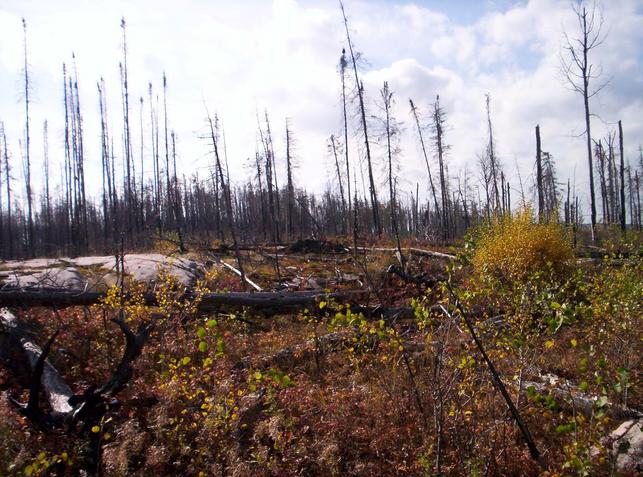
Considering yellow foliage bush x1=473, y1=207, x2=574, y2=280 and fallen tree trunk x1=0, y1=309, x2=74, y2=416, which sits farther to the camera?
yellow foliage bush x1=473, y1=207, x2=574, y2=280

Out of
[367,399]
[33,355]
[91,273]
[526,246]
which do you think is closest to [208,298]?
[33,355]

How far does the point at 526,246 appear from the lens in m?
8.65

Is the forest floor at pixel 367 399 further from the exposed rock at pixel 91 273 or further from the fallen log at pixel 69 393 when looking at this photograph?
the exposed rock at pixel 91 273

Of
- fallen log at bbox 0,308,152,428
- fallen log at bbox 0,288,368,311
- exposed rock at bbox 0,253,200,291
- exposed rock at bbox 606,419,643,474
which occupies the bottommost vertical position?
exposed rock at bbox 606,419,643,474

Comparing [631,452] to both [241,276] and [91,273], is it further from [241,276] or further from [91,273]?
[91,273]

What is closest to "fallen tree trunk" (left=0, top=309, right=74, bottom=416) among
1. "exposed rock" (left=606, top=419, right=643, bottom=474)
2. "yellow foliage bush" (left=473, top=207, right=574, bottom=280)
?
"exposed rock" (left=606, top=419, right=643, bottom=474)

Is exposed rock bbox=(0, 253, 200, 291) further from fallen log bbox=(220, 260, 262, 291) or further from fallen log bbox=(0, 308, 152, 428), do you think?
fallen log bbox=(0, 308, 152, 428)

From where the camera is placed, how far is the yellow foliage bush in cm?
855

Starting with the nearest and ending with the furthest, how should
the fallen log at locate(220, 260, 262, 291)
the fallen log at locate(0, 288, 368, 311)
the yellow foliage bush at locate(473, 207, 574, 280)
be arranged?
1. the fallen log at locate(0, 288, 368, 311)
2. the yellow foliage bush at locate(473, 207, 574, 280)
3. the fallen log at locate(220, 260, 262, 291)

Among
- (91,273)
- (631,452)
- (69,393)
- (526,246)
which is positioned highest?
(526,246)

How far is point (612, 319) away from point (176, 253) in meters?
12.2

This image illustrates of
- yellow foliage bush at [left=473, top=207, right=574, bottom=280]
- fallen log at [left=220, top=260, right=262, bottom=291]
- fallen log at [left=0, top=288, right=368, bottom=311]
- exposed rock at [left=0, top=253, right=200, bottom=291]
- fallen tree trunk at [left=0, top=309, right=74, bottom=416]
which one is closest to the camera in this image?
fallen tree trunk at [left=0, top=309, right=74, bottom=416]

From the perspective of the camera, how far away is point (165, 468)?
3996mm

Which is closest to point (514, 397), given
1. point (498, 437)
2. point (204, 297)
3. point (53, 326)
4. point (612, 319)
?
point (498, 437)
